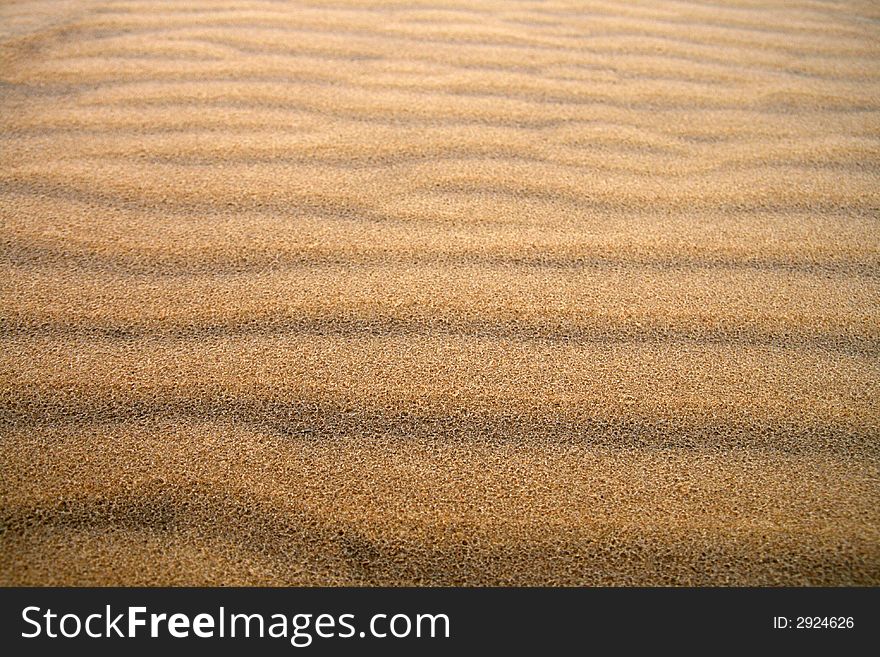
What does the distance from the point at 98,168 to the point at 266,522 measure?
100 cm

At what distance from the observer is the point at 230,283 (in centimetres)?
123

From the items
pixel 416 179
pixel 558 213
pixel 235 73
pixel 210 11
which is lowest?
pixel 558 213

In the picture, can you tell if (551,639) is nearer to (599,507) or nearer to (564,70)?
(599,507)

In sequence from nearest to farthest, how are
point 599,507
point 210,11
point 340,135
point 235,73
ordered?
1. point 599,507
2. point 340,135
3. point 235,73
4. point 210,11

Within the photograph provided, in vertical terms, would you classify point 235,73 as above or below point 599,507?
above

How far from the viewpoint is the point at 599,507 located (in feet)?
2.99

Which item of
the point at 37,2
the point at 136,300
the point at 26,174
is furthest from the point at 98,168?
the point at 37,2

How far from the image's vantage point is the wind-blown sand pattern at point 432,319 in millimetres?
881

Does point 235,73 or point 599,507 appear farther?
point 235,73

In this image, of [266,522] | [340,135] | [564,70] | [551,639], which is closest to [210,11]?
[340,135]

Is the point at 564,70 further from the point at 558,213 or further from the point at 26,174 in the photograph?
the point at 26,174

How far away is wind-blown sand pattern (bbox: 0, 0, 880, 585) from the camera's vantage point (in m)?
0.88

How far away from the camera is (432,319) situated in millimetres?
1176

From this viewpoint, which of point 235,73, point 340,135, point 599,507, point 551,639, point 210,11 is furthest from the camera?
point 210,11
